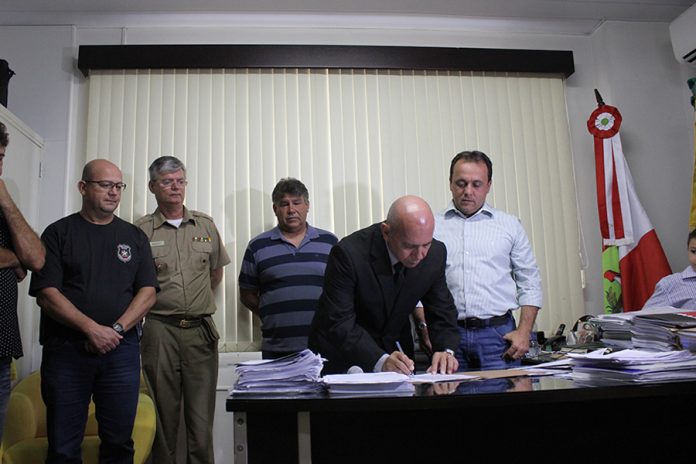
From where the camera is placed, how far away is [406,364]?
5.57ft

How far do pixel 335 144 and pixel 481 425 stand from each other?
249 cm

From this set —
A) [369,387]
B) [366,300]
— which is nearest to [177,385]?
[366,300]

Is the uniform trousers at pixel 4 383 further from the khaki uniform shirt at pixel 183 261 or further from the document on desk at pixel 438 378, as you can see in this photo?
the document on desk at pixel 438 378

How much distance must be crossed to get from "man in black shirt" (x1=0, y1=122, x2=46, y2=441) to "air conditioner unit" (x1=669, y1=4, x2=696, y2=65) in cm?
374

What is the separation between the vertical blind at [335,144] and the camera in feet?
11.5

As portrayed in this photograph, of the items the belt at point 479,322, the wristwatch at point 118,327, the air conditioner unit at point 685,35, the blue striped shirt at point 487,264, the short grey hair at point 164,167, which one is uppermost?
the air conditioner unit at point 685,35

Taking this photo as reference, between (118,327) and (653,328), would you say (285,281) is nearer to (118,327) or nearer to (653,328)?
(118,327)

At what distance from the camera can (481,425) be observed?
138 centimetres

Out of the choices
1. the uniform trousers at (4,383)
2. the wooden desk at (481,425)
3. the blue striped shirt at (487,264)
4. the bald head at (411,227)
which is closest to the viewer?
the wooden desk at (481,425)

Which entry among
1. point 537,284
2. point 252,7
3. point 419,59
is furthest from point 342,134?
point 537,284

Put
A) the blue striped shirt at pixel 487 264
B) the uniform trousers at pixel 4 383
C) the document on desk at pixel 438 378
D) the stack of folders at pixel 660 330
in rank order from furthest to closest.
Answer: the blue striped shirt at pixel 487 264
the uniform trousers at pixel 4 383
the stack of folders at pixel 660 330
the document on desk at pixel 438 378

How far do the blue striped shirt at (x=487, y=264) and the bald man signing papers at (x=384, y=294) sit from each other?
381mm

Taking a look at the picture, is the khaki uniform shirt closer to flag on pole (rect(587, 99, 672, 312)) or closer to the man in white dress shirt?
the man in white dress shirt

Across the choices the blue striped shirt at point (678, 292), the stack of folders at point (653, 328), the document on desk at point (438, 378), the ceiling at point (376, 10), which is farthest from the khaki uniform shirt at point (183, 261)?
the blue striped shirt at point (678, 292)
